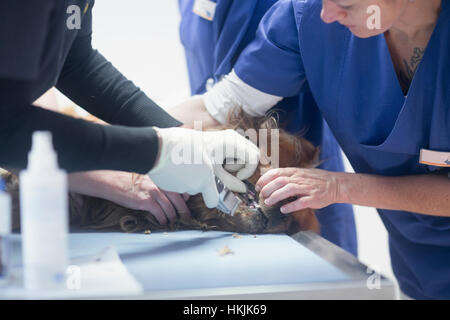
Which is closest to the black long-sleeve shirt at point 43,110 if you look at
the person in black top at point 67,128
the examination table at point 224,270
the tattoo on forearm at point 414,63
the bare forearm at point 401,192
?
the person in black top at point 67,128

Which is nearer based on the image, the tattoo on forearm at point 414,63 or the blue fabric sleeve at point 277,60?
the tattoo on forearm at point 414,63

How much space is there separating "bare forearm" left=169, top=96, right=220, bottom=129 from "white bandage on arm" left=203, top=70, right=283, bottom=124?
0.02 meters

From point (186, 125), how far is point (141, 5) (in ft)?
1.15

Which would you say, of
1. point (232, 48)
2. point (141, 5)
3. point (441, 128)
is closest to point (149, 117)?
point (141, 5)

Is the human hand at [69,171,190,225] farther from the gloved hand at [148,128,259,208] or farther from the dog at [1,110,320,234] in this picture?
the gloved hand at [148,128,259,208]

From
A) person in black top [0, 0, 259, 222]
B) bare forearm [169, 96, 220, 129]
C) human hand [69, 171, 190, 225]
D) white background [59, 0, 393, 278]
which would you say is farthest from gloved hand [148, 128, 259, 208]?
white background [59, 0, 393, 278]

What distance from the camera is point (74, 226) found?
1063 mm

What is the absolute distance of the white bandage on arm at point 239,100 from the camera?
1.34 m

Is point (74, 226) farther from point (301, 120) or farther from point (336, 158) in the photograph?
point (336, 158)

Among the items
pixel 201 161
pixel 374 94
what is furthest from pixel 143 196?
pixel 374 94

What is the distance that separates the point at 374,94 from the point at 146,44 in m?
0.70

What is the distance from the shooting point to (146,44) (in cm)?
145

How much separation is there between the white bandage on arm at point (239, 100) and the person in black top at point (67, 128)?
240 millimetres

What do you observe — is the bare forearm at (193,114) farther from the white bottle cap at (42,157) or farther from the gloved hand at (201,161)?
the white bottle cap at (42,157)
